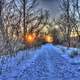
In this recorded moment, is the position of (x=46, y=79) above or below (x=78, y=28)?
below

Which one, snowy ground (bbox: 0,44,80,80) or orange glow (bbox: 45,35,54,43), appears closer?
snowy ground (bbox: 0,44,80,80)

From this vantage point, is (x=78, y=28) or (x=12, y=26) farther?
(x=78, y=28)

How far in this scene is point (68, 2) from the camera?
37.4 m

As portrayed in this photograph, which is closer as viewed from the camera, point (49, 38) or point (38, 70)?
point (38, 70)

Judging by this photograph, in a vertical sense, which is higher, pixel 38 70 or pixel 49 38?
pixel 49 38

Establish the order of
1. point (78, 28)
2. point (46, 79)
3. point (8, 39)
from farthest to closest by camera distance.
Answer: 1. point (78, 28)
2. point (8, 39)
3. point (46, 79)

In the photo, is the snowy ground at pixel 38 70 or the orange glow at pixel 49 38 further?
the orange glow at pixel 49 38

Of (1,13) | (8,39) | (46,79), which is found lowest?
(46,79)

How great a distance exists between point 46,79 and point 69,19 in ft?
93.6

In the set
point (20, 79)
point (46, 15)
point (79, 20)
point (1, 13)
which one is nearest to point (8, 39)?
point (1, 13)

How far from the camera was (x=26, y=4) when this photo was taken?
3566 centimetres

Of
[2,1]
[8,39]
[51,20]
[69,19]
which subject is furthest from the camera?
[51,20]

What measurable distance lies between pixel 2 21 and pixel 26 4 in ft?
62.2

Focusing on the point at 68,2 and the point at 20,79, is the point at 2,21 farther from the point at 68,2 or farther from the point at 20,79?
the point at 68,2
